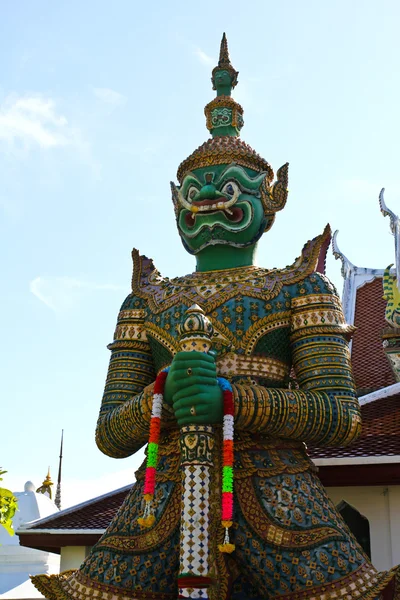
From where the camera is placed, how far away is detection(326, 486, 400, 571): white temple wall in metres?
6.47

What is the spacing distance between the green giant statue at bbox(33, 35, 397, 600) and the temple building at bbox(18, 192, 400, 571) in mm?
1385

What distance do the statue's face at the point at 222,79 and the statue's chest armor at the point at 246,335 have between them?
6.57ft

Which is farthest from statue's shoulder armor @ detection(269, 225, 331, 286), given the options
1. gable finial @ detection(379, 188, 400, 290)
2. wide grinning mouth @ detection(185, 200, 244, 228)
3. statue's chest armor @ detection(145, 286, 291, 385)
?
gable finial @ detection(379, 188, 400, 290)

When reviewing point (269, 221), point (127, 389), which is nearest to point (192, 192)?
point (269, 221)

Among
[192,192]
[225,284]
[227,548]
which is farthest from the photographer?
[192,192]

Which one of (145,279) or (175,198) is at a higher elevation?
(175,198)

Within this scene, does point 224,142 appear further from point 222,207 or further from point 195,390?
point 195,390

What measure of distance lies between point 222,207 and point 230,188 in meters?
0.18

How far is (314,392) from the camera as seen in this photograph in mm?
4906

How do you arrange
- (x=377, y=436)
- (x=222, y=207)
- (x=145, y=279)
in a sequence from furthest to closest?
1. (x=377, y=436)
2. (x=145, y=279)
3. (x=222, y=207)

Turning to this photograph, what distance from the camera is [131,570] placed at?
460 centimetres

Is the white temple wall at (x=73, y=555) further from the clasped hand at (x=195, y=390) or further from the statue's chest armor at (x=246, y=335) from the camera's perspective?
the clasped hand at (x=195, y=390)

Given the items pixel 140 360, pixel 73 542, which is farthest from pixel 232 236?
pixel 73 542

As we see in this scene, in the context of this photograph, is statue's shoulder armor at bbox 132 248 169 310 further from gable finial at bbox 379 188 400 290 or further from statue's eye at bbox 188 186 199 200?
gable finial at bbox 379 188 400 290
